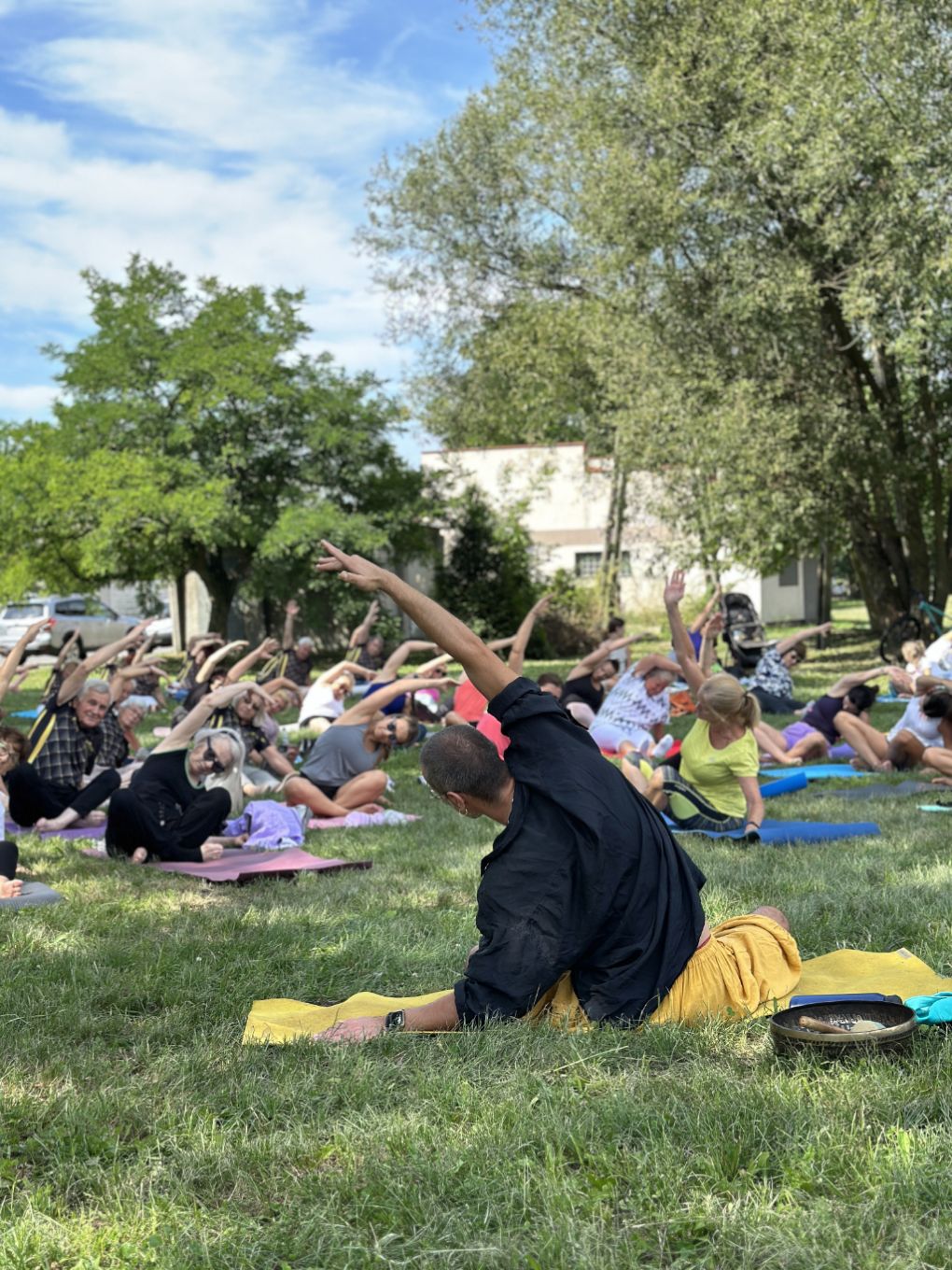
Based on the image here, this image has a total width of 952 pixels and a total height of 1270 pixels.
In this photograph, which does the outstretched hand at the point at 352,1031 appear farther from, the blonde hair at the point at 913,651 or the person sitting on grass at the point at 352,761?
the blonde hair at the point at 913,651

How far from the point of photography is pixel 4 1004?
15.3ft

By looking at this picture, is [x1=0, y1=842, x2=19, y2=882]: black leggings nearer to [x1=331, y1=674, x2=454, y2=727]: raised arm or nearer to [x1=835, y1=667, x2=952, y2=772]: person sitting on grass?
[x1=331, y1=674, x2=454, y2=727]: raised arm

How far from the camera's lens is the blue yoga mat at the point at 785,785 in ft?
34.0

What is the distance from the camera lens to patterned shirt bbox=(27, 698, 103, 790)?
31.0 ft

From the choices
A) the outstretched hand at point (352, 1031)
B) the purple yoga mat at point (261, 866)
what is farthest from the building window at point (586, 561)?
the outstretched hand at point (352, 1031)

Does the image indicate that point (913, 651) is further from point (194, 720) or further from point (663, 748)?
point (194, 720)

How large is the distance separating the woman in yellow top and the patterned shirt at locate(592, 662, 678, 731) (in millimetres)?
3021

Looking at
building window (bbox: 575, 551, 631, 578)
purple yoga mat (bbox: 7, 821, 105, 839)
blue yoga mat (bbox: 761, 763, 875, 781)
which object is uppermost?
building window (bbox: 575, 551, 631, 578)

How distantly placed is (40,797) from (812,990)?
6.39 metres

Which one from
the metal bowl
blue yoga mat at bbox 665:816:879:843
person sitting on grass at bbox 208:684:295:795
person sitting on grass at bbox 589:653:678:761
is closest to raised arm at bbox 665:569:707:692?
blue yoga mat at bbox 665:816:879:843

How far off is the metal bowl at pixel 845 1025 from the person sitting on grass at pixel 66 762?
629cm

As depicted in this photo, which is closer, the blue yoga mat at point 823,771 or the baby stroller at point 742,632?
the blue yoga mat at point 823,771

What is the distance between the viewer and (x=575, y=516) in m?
40.2

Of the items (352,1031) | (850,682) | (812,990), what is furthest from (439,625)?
(850,682)
